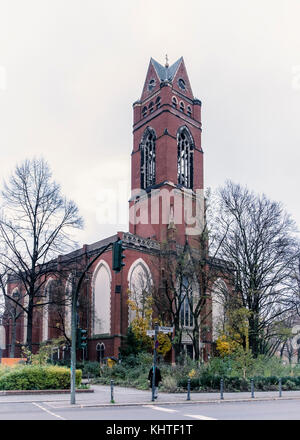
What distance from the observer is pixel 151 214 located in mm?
50719

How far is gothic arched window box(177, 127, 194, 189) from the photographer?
53625mm

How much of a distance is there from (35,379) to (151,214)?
31.0 meters

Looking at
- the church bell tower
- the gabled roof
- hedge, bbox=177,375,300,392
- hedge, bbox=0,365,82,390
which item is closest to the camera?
Answer: hedge, bbox=0,365,82,390

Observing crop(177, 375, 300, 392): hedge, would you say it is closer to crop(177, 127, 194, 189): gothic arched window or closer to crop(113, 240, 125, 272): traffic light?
crop(113, 240, 125, 272): traffic light

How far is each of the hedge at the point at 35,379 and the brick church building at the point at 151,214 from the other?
1544 cm

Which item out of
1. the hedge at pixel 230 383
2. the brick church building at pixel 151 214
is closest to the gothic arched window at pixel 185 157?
the brick church building at pixel 151 214

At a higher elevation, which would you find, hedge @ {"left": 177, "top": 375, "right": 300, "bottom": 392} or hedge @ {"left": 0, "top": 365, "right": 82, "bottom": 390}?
hedge @ {"left": 0, "top": 365, "right": 82, "bottom": 390}

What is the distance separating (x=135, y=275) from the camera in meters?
44.4

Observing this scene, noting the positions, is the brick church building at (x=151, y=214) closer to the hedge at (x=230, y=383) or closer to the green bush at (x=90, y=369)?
the green bush at (x=90, y=369)

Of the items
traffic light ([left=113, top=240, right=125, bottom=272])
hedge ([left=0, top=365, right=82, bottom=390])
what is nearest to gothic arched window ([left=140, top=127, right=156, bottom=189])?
hedge ([left=0, top=365, right=82, bottom=390])

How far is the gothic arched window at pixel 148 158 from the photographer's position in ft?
177

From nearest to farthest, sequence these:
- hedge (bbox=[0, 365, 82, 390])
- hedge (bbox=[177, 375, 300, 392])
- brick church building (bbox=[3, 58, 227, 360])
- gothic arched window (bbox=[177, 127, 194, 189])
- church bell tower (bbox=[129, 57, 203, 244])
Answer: hedge (bbox=[0, 365, 82, 390]), hedge (bbox=[177, 375, 300, 392]), brick church building (bbox=[3, 58, 227, 360]), church bell tower (bbox=[129, 57, 203, 244]), gothic arched window (bbox=[177, 127, 194, 189])

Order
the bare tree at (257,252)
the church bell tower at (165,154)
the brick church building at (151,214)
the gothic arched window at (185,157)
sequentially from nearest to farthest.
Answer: the bare tree at (257,252) < the brick church building at (151,214) < the church bell tower at (165,154) < the gothic arched window at (185,157)

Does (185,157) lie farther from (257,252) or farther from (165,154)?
(257,252)
